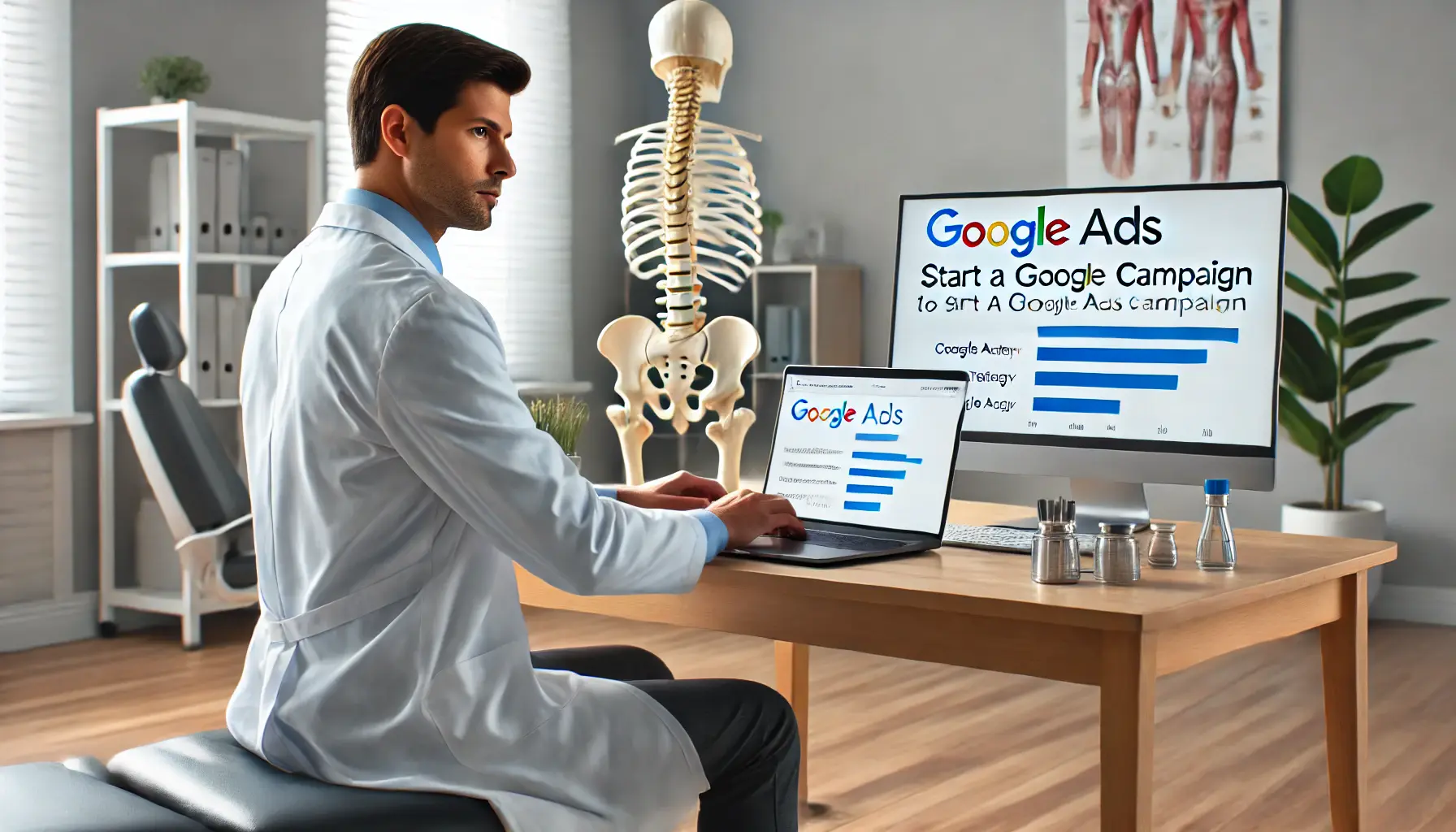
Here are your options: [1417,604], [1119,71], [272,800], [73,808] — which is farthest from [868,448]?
[1119,71]

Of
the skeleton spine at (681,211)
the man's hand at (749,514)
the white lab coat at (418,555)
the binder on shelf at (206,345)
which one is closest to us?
the white lab coat at (418,555)

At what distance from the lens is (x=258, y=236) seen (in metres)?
5.09

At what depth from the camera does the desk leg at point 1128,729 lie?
1547 millimetres

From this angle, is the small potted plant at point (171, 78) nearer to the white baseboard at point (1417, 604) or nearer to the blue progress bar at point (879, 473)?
the blue progress bar at point (879, 473)

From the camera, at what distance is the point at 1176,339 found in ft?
6.84

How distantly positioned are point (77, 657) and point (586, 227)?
3.08 m

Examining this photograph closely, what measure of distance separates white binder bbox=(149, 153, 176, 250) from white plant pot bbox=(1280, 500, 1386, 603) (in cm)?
391

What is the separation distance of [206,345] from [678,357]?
104 inches

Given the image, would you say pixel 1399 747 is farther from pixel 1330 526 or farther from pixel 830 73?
pixel 830 73

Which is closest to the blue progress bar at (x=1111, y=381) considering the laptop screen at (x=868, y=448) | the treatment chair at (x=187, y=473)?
the laptop screen at (x=868, y=448)

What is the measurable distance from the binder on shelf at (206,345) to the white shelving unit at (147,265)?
0.15ft

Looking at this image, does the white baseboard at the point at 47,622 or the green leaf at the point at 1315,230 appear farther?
the green leaf at the point at 1315,230

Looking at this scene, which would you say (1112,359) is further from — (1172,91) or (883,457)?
(1172,91)

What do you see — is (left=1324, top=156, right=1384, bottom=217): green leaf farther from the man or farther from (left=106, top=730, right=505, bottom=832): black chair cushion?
(left=106, top=730, right=505, bottom=832): black chair cushion
